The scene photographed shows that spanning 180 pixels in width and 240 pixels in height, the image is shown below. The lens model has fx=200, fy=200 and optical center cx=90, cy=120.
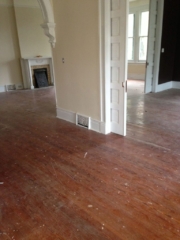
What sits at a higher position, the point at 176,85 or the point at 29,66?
the point at 29,66

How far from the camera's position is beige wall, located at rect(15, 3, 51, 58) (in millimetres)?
6988

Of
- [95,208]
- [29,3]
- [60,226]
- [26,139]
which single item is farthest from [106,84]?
[29,3]

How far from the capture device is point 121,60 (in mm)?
2922

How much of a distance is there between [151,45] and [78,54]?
3.22m

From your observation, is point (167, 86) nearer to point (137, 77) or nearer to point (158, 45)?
point (158, 45)

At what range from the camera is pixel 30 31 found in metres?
7.27

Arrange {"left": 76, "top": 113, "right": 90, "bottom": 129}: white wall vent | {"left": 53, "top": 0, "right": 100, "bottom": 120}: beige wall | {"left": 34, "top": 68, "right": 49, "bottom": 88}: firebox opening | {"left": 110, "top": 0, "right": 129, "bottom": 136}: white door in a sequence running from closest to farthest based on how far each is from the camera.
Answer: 1. {"left": 110, "top": 0, "right": 129, "bottom": 136}: white door
2. {"left": 53, "top": 0, "right": 100, "bottom": 120}: beige wall
3. {"left": 76, "top": 113, "right": 90, "bottom": 129}: white wall vent
4. {"left": 34, "top": 68, "right": 49, "bottom": 88}: firebox opening

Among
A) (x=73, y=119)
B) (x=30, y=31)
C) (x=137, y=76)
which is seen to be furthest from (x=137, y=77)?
(x=73, y=119)

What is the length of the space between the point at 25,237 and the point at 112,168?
119cm

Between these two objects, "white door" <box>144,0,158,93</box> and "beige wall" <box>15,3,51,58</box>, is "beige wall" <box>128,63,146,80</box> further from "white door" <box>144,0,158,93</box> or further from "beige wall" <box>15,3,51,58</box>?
"beige wall" <box>15,3,51,58</box>

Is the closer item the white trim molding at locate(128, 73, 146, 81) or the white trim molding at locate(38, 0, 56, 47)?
the white trim molding at locate(38, 0, 56, 47)

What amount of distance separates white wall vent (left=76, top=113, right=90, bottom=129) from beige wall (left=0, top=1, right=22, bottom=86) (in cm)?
466

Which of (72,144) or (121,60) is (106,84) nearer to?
(121,60)

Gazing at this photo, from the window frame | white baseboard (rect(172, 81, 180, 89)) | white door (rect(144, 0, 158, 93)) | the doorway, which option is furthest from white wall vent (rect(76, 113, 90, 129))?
the window frame
